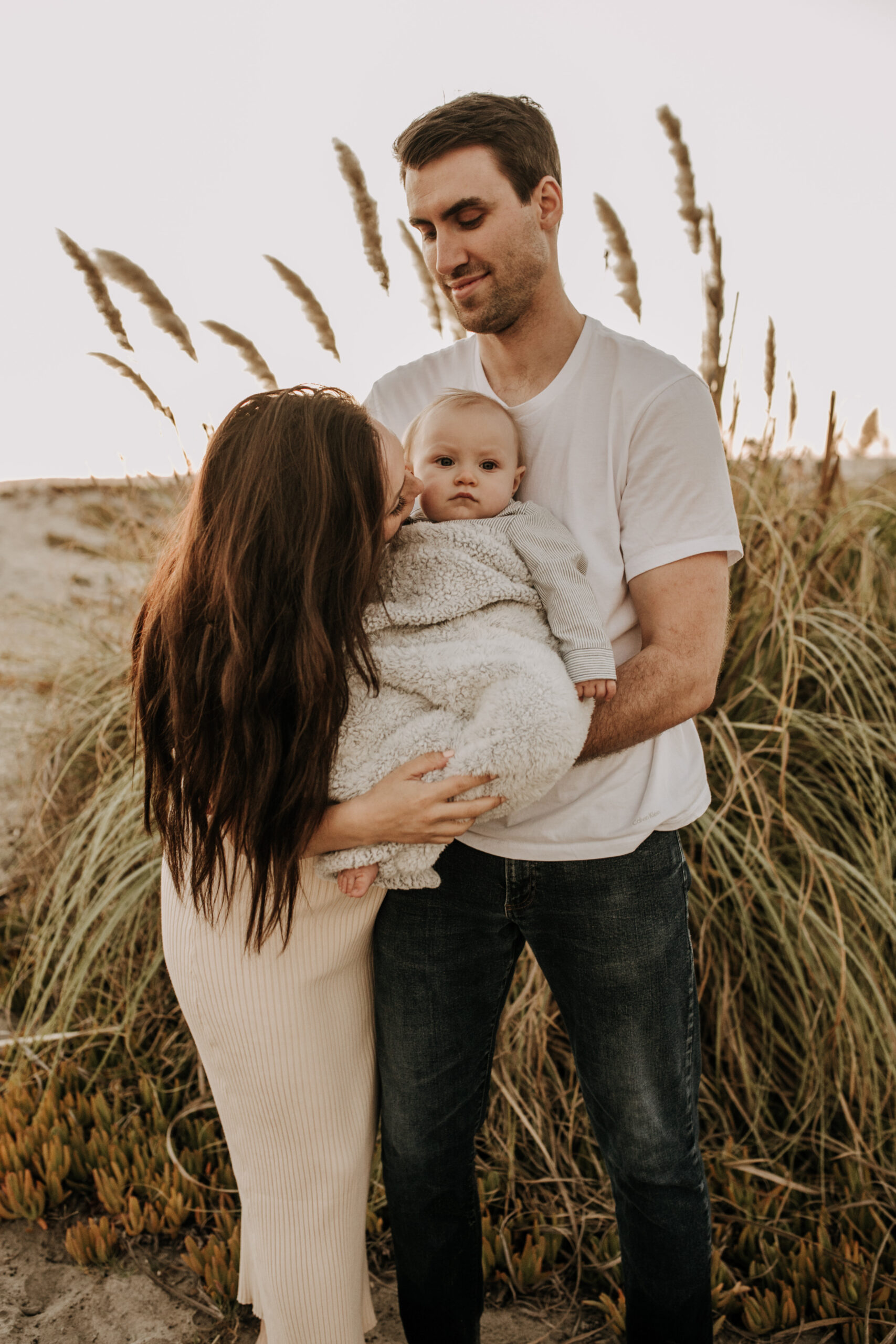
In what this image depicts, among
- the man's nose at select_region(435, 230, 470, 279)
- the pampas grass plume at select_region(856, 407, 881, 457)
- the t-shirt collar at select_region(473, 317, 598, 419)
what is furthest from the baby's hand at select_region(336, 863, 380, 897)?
the pampas grass plume at select_region(856, 407, 881, 457)

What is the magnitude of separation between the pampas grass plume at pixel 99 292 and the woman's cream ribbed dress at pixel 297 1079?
1735mm

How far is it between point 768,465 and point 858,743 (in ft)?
3.06

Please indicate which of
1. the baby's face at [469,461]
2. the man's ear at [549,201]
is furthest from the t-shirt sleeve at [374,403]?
the man's ear at [549,201]

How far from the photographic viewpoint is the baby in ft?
3.94

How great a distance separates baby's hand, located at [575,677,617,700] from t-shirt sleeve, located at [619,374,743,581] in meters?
0.22

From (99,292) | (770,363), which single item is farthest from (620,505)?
(99,292)

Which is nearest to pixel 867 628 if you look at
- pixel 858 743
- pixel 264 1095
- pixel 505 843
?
pixel 858 743

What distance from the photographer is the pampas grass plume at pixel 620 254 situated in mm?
2229

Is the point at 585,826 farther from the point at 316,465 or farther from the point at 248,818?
the point at 316,465

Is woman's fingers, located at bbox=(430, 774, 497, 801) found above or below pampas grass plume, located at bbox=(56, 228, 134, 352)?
below

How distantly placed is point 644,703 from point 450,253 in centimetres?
84

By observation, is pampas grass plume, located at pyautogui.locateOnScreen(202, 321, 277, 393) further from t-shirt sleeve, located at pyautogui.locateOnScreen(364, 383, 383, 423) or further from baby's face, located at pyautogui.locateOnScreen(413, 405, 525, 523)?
baby's face, located at pyautogui.locateOnScreen(413, 405, 525, 523)

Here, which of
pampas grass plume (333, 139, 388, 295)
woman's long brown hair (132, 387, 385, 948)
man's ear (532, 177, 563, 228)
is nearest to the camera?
woman's long brown hair (132, 387, 385, 948)

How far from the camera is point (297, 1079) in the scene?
4.28 feet
